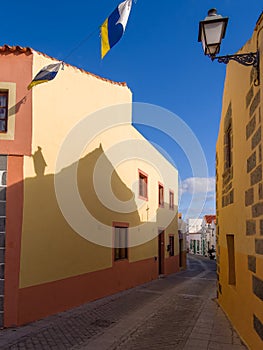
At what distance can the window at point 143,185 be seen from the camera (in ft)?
49.9

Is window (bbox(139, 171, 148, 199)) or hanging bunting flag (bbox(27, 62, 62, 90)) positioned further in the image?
window (bbox(139, 171, 148, 199))

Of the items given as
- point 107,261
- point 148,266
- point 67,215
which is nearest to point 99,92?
point 67,215

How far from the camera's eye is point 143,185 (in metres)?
15.6

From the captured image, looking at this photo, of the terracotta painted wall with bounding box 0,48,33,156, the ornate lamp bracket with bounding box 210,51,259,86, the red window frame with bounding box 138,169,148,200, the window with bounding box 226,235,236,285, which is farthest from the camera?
the red window frame with bounding box 138,169,148,200

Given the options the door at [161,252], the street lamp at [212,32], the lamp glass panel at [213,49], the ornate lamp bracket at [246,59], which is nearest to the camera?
the street lamp at [212,32]

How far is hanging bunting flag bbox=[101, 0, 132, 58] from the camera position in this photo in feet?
20.1

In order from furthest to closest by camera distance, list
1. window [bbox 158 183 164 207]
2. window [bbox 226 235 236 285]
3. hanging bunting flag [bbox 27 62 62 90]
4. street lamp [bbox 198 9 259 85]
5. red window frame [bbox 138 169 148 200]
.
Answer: window [bbox 158 183 164 207] < red window frame [bbox 138 169 148 200] < window [bbox 226 235 236 285] < hanging bunting flag [bbox 27 62 62 90] < street lamp [bbox 198 9 259 85]

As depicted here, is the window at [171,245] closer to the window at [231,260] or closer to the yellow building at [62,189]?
the yellow building at [62,189]

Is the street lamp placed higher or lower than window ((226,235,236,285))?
higher

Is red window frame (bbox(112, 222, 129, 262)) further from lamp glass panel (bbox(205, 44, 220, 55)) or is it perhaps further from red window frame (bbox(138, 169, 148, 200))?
lamp glass panel (bbox(205, 44, 220, 55))

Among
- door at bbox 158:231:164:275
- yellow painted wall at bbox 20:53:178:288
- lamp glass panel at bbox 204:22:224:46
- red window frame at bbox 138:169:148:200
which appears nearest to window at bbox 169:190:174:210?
door at bbox 158:231:164:275

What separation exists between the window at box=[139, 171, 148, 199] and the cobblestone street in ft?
19.2

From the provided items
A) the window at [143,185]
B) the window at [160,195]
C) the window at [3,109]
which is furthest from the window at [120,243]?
the window at [160,195]

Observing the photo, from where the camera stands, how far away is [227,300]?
25.9ft
